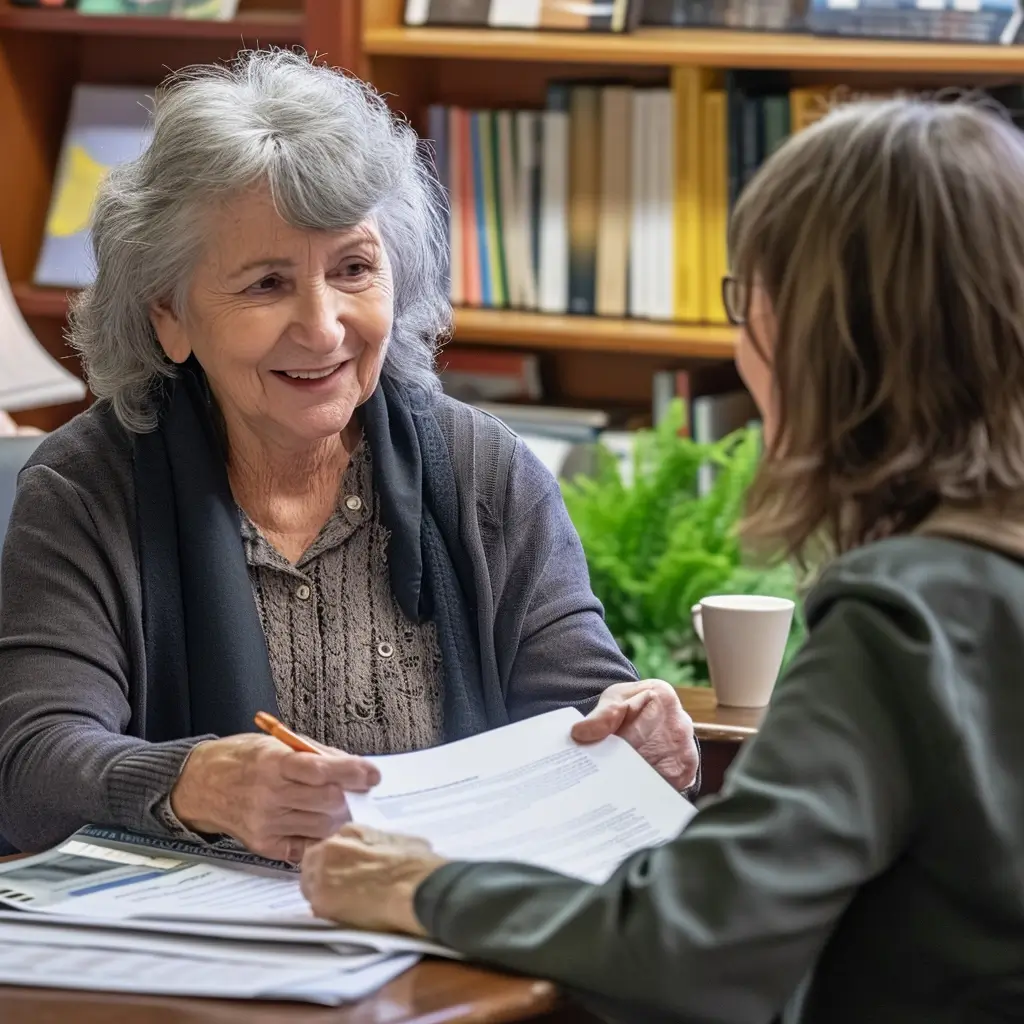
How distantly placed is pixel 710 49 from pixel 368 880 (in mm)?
2104

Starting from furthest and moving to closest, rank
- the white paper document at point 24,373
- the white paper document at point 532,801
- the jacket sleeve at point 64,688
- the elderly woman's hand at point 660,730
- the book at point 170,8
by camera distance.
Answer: the book at point 170,8 < the white paper document at point 24,373 < the elderly woman's hand at point 660,730 < the jacket sleeve at point 64,688 < the white paper document at point 532,801

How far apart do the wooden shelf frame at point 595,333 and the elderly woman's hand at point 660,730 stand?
1.55 meters

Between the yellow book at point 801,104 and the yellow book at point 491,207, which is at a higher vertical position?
the yellow book at point 801,104

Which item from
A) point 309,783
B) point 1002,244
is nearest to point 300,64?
point 309,783

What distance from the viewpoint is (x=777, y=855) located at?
3.20 ft

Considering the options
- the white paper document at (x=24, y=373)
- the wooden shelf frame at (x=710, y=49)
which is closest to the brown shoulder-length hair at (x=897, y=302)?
the wooden shelf frame at (x=710, y=49)

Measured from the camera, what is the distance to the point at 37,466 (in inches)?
66.1

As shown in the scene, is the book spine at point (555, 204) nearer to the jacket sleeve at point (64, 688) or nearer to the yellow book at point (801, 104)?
the yellow book at point (801, 104)

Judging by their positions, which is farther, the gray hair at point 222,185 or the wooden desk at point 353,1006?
the gray hair at point 222,185

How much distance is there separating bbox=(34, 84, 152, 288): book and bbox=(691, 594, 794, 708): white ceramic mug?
198 centimetres

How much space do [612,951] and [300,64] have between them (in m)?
1.12

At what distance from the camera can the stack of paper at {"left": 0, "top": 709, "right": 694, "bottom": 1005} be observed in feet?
3.59

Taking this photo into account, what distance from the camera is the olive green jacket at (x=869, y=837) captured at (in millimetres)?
980

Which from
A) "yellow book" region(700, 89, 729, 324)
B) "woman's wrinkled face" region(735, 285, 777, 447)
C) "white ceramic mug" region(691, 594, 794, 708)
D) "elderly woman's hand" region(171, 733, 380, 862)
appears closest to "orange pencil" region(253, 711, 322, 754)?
"elderly woman's hand" region(171, 733, 380, 862)
